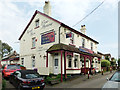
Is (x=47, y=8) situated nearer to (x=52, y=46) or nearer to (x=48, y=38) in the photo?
(x=48, y=38)

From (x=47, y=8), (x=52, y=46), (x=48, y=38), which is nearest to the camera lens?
(x=52, y=46)

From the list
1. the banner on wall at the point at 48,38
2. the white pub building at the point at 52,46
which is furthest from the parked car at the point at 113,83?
the banner on wall at the point at 48,38

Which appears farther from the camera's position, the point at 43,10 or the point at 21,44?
the point at 21,44

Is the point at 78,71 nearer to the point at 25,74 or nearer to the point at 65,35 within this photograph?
the point at 65,35

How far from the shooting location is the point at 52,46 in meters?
15.8

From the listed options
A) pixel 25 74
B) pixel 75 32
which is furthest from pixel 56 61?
pixel 25 74

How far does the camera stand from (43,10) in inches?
778

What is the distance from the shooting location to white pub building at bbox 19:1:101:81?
15383 millimetres

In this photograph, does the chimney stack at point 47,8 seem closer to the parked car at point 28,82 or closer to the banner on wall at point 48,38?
the banner on wall at point 48,38

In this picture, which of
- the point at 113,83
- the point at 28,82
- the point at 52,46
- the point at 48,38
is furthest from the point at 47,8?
the point at 113,83

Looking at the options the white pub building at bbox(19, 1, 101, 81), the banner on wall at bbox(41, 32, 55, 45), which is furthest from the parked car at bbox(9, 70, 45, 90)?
the banner on wall at bbox(41, 32, 55, 45)

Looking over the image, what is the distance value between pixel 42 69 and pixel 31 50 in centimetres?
708

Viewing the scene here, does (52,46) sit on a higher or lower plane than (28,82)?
higher

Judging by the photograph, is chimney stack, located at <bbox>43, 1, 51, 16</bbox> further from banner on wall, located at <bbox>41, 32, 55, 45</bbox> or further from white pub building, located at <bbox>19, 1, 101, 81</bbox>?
banner on wall, located at <bbox>41, 32, 55, 45</bbox>
